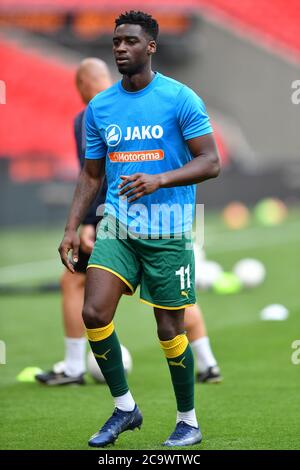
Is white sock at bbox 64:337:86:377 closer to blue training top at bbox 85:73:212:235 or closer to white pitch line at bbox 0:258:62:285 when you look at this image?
blue training top at bbox 85:73:212:235

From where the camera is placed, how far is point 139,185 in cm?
500

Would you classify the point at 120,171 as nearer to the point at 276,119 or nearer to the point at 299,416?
the point at 299,416

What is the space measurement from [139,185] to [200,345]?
2557 millimetres

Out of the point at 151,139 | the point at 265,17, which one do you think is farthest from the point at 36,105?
the point at 151,139

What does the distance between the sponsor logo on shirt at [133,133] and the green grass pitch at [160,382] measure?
5.17ft

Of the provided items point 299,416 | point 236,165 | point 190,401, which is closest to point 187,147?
point 190,401

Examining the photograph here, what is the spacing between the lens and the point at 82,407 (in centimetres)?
661

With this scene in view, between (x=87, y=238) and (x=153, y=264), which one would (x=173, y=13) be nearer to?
(x=87, y=238)

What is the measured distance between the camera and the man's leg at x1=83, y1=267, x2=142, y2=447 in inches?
211

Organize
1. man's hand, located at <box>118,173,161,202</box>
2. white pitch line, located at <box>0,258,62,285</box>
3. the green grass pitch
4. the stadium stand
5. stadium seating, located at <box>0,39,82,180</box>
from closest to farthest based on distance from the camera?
1. man's hand, located at <box>118,173,161,202</box>
2. the green grass pitch
3. white pitch line, located at <box>0,258,62,285</box>
4. stadium seating, located at <box>0,39,82,180</box>
5. the stadium stand

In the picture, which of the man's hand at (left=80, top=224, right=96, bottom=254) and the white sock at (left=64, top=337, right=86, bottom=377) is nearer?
the man's hand at (left=80, top=224, right=96, bottom=254)

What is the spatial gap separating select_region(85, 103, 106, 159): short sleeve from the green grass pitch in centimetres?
153

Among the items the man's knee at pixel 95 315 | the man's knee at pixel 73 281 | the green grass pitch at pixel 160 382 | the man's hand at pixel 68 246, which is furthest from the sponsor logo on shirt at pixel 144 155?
the man's knee at pixel 73 281

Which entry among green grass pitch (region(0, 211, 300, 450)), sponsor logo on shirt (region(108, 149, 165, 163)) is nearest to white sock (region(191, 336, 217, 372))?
green grass pitch (region(0, 211, 300, 450))
